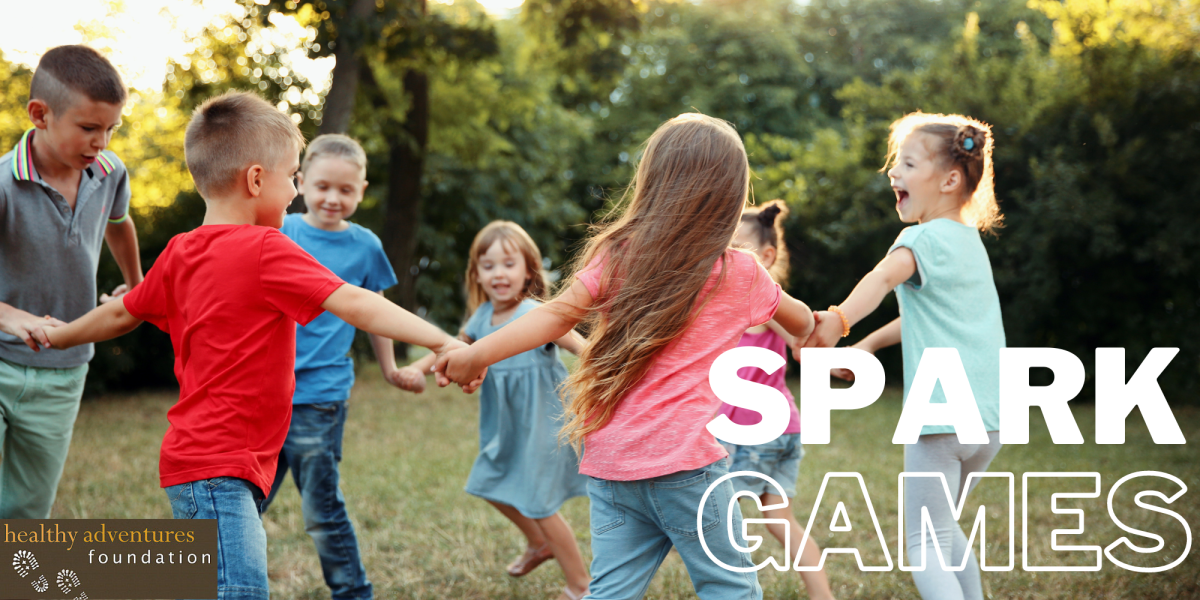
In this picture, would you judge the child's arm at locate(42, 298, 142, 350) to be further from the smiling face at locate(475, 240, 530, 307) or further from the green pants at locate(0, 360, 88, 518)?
the smiling face at locate(475, 240, 530, 307)

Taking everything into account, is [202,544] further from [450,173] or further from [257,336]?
[450,173]

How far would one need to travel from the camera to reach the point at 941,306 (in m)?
2.89

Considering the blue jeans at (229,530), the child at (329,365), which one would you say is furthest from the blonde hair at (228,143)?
the child at (329,365)

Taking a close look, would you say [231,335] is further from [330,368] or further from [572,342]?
[330,368]

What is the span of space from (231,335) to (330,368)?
1344 millimetres

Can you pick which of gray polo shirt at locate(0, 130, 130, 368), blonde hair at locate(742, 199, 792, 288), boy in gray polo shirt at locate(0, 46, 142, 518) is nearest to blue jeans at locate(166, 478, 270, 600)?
Result: boy in gray polo shirt at locate(0, 46, 142, 518)

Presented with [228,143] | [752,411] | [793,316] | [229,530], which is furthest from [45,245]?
[752,411]

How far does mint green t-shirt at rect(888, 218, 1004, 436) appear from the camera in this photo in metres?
2.84

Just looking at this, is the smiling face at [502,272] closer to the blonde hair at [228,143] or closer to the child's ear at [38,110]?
the blonde hair at [228,143]

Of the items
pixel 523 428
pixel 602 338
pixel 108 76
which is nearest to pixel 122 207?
pixel 108 76

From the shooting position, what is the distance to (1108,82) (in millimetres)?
10688

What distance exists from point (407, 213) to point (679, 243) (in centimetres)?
1236

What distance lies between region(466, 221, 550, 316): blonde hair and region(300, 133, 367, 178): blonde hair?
61 cm

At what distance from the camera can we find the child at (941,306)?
9.28ft
